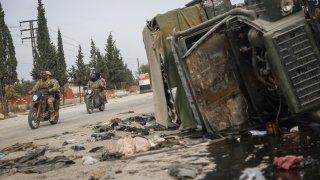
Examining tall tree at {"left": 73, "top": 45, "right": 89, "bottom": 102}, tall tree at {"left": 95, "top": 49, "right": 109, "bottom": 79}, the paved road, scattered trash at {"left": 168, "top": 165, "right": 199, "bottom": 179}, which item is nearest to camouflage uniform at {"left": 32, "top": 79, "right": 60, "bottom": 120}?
the paved road

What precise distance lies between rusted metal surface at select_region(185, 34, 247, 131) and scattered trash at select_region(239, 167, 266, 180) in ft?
6.56

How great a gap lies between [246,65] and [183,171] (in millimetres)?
2592

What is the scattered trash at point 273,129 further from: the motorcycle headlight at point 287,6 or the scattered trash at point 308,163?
the scattered trash at point 308,163

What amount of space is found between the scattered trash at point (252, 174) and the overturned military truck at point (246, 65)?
3.70ft

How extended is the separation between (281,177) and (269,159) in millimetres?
839

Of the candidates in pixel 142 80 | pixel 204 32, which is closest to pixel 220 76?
pixel 204 32

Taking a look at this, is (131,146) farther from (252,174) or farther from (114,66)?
(114,66)

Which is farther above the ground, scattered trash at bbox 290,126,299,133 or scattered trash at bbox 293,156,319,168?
scattered trash at bbox 290,126,299,133

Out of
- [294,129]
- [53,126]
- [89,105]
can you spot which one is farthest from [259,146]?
[89,105]

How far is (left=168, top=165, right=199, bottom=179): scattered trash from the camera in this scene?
4406mm

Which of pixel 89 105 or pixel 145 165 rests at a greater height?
pixel 89 105

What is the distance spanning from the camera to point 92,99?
18219 millimetres

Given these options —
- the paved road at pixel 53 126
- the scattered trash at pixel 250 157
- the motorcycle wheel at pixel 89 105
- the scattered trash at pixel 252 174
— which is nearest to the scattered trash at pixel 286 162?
the scattered trash at pixel 252 174

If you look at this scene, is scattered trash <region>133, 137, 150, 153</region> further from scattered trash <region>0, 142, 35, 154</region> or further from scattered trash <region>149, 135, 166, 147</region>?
scattered trash <region>0, 142, 35, 154</region>
